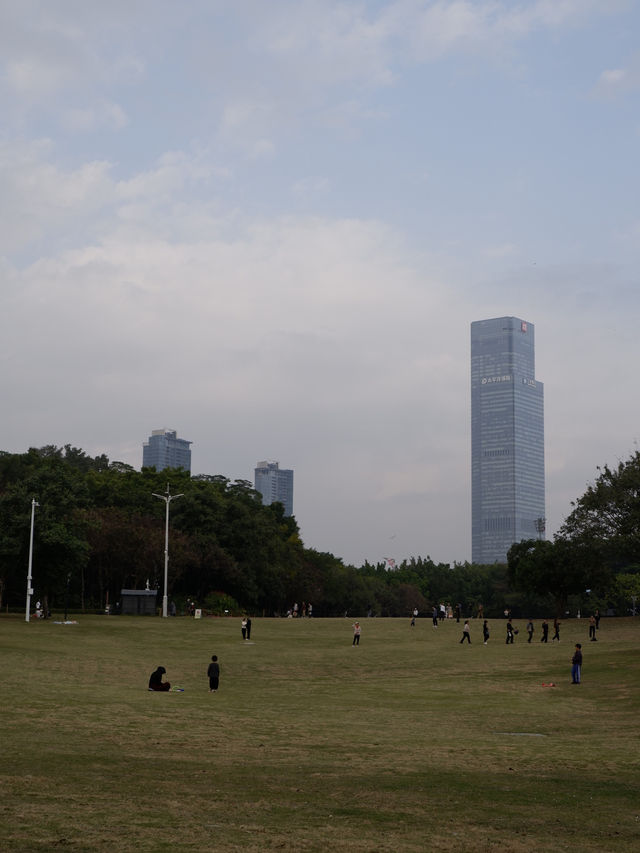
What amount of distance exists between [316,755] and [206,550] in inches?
3257

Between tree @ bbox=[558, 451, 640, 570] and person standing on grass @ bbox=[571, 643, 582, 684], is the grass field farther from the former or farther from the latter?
tree @ bbox=[558, 451, 640, 570]

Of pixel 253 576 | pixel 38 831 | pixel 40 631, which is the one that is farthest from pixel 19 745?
pixel 253 576

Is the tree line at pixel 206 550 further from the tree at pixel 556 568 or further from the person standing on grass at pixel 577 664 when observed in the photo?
the person standing on grass at pixel 577 664

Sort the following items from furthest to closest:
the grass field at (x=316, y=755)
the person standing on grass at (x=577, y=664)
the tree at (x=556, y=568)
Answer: the tree at (x=556, y=568), the person standing on grass at (x=577, y=664), the grass field at (x=316, y=755)

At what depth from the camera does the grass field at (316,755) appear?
43.6 feet

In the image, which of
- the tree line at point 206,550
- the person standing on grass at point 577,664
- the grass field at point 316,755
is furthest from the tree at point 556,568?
the person standing on grass at point 577,664

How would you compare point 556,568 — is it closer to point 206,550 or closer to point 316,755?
point 206,550

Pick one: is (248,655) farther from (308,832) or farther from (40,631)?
(308,832)

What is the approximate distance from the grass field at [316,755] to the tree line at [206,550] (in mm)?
24022

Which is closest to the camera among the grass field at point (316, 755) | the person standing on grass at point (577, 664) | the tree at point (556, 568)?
the grass field at point (316, 755)

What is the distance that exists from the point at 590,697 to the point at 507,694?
138 inches

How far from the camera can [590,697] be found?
40.2 metres

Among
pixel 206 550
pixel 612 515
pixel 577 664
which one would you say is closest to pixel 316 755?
pixel 577 664

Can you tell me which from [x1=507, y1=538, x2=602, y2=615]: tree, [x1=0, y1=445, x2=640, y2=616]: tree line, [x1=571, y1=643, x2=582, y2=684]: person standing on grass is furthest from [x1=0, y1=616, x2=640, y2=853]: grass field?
[x1=507, y1=538, x2=602, y2=615]: tree
